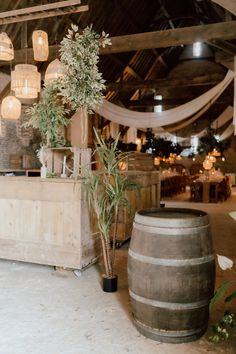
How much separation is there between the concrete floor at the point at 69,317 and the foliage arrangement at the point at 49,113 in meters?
1.55

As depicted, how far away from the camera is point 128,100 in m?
13.6

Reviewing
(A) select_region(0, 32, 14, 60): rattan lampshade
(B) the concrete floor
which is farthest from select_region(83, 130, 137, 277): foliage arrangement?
(A) select_region(0, 32, 14, 60): rattan lampshade

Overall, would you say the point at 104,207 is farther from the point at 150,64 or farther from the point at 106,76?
the point at 150,64

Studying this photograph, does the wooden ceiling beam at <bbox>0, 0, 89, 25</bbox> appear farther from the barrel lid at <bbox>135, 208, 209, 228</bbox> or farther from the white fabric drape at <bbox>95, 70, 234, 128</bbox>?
the white fabric drape at <bbox>95, 70, 234, 128</bbox>

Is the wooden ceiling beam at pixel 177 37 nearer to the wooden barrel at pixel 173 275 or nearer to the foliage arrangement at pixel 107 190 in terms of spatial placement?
the foliage arrangement at pixel 107 190

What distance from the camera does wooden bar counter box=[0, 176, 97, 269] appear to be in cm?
354

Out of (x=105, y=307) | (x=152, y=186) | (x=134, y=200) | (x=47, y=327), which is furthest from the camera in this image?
(x=152, y=186)

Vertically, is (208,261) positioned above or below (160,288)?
above

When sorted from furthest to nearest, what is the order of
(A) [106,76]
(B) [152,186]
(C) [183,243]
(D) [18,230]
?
(A) [106,76] < (B) [152,186] < (D) [18,230] < (C) [183,243]

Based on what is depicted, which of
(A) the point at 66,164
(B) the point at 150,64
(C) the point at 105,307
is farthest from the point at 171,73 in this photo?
(C) the point at 105,307

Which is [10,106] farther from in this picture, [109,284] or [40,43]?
[109,284]

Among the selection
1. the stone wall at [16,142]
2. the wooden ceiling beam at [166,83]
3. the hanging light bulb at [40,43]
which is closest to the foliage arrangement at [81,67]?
the hanging light bulb at [40,43]

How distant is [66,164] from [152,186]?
80.9 inches

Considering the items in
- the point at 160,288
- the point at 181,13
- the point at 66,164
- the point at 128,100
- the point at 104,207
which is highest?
the point at 181,13
